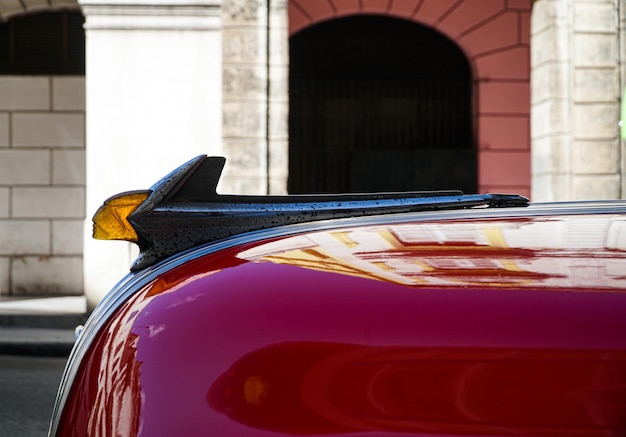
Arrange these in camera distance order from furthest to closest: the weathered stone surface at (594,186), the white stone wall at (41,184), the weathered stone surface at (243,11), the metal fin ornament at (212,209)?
the white stone wall at (41,184)
the weathered stone surface at (594,186)
the weathered stone surface at (243,11)
the metal fin ornament at (212,209)

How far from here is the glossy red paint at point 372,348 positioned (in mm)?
1061

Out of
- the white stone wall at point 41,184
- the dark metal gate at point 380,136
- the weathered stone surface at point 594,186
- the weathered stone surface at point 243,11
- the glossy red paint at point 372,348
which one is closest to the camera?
the glossy red paint at point 372,348

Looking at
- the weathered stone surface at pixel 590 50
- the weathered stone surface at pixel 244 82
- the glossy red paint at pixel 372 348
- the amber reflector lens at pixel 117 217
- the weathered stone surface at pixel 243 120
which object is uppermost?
the weathered stone surface at pixel 590 50

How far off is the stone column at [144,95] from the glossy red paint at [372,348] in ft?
29.9

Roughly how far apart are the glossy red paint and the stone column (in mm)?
9119

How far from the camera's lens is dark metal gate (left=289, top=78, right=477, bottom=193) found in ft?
38.6

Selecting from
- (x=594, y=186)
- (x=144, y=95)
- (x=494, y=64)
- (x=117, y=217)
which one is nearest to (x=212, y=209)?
(x=117, y=217)

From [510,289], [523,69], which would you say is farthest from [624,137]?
[510,289]

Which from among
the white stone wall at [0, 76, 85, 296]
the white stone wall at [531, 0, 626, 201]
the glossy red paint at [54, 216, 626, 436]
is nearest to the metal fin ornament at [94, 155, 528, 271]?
the glossy red paint at [54, 216, 626, 436]

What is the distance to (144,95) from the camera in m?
10.3

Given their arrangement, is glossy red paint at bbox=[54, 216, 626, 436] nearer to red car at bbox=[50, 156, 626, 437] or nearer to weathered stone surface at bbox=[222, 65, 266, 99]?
red car at bbox=[50, 156, 626, 437]

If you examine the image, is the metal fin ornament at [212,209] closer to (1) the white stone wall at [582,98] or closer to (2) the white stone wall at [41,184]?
(1) the white stone wall at [582,98]

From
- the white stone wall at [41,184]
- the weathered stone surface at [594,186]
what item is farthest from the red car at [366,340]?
the white stone wall at [41,184]

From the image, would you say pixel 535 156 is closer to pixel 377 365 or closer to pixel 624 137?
pixel 624 137
